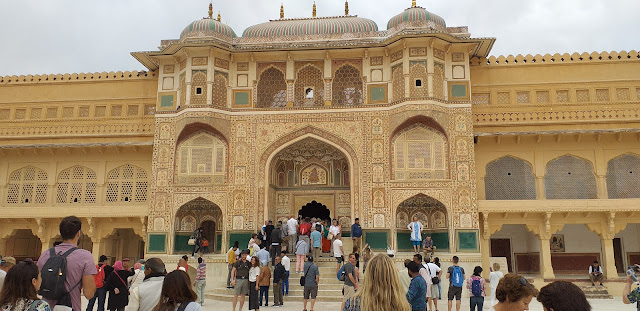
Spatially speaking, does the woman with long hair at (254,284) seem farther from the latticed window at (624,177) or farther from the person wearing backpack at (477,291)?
the latticed window at (624,177)

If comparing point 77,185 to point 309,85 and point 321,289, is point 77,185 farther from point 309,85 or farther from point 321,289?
point 321,289

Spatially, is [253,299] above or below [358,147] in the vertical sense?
below

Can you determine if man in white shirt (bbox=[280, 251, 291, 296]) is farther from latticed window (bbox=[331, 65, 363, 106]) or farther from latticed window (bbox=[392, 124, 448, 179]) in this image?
latticed window (bbox=[331, 65, 363, 106])

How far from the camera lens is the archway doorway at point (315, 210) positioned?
761 inches

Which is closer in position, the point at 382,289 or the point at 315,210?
the point at 382,289

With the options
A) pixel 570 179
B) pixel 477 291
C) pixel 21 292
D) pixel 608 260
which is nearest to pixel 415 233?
pixel 570 179

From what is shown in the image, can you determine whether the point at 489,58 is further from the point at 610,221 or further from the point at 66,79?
the point at 66,79

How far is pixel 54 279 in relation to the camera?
387 cm

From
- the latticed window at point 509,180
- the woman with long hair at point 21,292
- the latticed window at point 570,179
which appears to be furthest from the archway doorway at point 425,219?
the woman with long hair at point 21,292

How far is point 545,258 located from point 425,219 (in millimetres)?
3809

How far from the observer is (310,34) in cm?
1886

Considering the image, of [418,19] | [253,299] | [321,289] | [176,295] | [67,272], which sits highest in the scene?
[418,19]

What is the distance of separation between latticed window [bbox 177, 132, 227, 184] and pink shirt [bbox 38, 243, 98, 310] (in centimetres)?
1355

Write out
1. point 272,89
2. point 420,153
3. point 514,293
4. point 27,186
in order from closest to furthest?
point 514,293 < point 420,153 < point 272,89 < point 27,186
